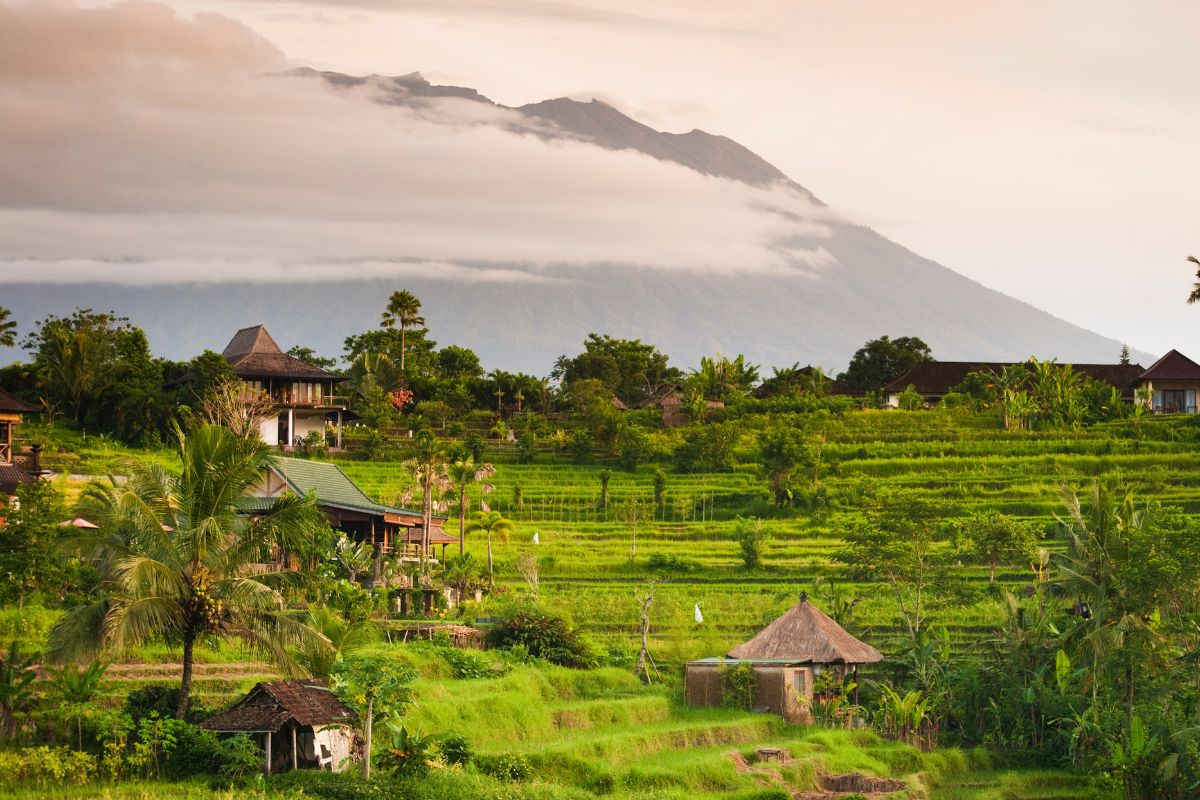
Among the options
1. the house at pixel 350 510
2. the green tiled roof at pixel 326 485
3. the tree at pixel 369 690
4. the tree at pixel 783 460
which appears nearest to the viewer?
the tree at pixel 369 690

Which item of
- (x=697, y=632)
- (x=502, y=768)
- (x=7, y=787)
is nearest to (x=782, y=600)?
(x=697, y=632)

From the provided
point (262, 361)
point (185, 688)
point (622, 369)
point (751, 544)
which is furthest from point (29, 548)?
point (622, 369)

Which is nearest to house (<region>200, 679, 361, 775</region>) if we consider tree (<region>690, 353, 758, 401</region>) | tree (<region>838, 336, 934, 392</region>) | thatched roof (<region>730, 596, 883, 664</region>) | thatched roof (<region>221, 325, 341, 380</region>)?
thatched roof (<region>730, 596, 883, 664</region>)

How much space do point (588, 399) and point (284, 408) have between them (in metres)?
12.8

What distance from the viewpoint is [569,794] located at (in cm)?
2255

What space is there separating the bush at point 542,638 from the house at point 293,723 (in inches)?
325

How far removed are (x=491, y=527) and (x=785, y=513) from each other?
12.1 m

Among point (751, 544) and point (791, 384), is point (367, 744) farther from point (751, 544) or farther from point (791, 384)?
point (791, 384)

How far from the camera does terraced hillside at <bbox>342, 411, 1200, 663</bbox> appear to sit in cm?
3684

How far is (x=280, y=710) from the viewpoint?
21.9 meters

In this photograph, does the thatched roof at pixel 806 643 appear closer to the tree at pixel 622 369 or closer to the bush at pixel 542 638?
the bush at pixel 542 638

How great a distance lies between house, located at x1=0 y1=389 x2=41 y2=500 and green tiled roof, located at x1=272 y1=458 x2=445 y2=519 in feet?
20.2

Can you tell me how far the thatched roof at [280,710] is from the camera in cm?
2180

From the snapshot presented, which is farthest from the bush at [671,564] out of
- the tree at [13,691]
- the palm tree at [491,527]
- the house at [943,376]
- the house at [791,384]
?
the house at [943,376]
